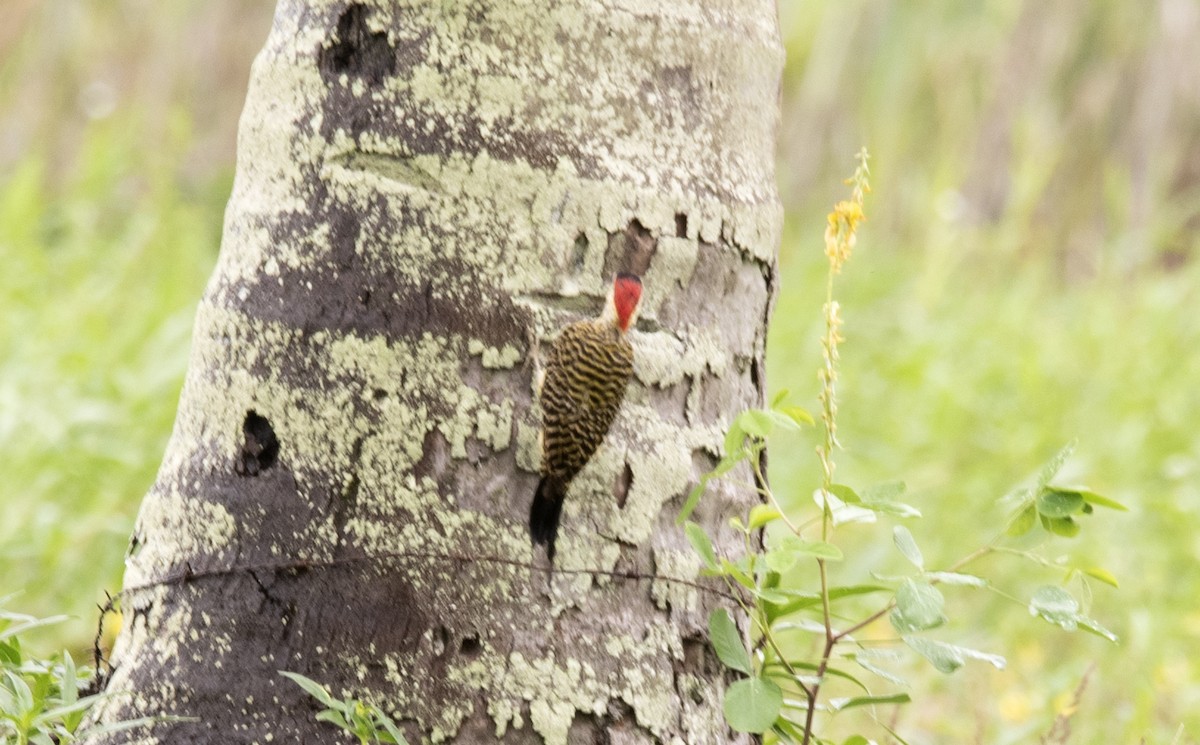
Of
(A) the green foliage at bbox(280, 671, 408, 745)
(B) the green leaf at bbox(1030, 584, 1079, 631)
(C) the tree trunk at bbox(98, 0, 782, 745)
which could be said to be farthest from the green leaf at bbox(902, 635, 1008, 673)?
(A) the green foliage at bbox(280, 671, 408, 745)

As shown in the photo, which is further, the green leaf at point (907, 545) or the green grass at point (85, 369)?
the green grass at point (85, 369)

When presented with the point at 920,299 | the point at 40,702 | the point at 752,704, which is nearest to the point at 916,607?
the point at 752,704

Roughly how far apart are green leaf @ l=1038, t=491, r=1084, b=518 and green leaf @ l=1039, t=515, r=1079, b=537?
1 centimetres

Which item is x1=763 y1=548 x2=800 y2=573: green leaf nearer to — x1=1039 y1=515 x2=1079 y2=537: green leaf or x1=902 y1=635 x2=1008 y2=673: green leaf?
x1=902 y1=635 x2=1008 y2=673: green leaf

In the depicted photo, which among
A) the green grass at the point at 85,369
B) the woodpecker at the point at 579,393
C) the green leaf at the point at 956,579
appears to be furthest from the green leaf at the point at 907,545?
the green grass at the point at 85,369

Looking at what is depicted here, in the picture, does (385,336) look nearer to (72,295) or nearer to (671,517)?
(671,517)

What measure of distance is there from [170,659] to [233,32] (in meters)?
8.27

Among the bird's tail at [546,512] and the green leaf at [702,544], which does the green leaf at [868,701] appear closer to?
the green leaf at [702,544]

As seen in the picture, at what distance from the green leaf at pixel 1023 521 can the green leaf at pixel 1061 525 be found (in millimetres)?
26

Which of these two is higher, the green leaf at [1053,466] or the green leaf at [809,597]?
the green leaf at [1053,466]

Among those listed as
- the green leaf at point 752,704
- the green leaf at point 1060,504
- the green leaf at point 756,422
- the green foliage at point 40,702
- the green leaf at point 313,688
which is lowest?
the green foliage at point 40,702

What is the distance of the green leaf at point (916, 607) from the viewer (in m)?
1.73

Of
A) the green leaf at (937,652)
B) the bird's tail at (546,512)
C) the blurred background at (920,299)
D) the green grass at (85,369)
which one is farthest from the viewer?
the blurred background at (920,299)

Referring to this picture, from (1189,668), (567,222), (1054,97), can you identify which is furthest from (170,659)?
(1054,97)
